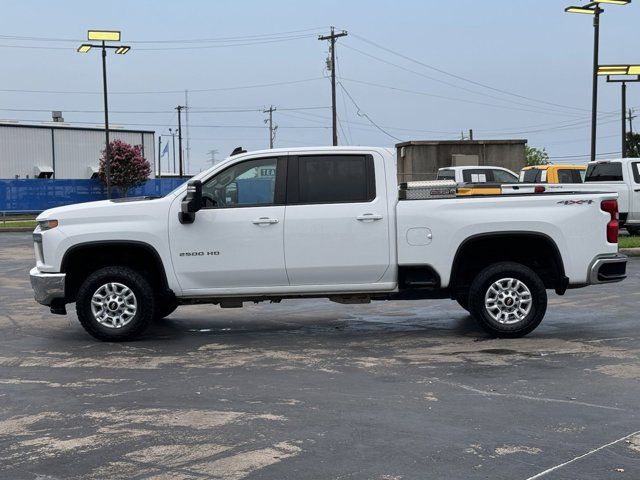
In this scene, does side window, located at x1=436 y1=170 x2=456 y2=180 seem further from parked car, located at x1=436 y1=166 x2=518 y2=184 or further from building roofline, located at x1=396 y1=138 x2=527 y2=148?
building roofline, located at x1=396 y1=138 x2=527 y2=148

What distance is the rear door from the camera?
9.45 meters

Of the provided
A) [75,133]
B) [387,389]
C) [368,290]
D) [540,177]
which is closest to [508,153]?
[540,177]

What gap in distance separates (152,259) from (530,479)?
5870 millimetres

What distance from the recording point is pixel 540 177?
25.6 meters

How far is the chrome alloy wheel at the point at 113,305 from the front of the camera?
9625 millimetres

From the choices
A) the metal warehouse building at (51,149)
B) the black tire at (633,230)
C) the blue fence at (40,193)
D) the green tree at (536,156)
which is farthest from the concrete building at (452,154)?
the green tree at (536,156)

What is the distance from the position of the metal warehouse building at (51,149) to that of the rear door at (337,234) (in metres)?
64.1

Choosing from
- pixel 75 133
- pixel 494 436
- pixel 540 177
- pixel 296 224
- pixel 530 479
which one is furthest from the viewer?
pixel 75 133

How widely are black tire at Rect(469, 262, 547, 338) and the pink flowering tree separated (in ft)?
190

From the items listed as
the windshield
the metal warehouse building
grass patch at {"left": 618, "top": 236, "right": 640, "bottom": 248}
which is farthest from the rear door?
the metal warehouse building

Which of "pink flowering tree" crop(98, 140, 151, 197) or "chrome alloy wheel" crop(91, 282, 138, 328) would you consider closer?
"chrome alloy wheel" crop(91, 282, 138, 328)

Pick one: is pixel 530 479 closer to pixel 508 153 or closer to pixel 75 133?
pixel 508 153

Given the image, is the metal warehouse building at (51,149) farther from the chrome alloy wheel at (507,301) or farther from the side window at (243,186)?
the chrome alloy wheel at (507,301)

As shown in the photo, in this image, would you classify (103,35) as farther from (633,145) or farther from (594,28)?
(633,145)
